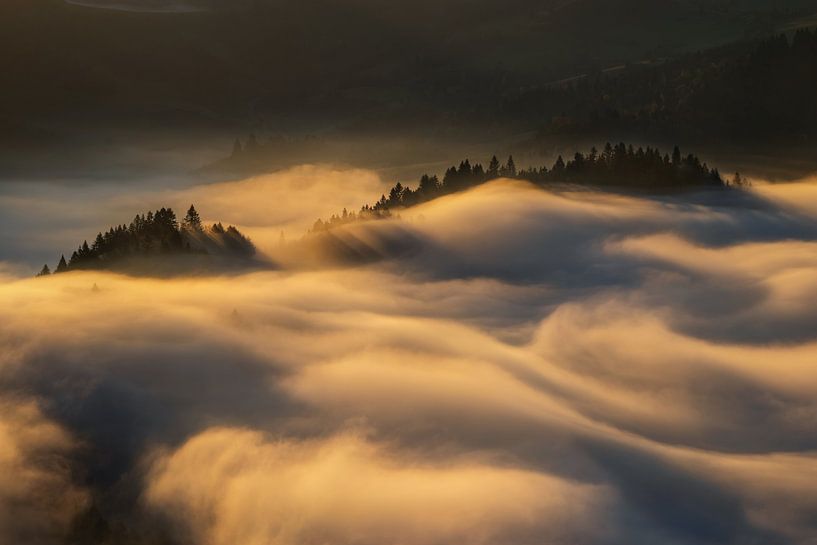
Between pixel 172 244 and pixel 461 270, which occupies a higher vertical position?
pixel 172 244

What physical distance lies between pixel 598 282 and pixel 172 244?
80.0 m

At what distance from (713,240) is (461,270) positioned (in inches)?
2157

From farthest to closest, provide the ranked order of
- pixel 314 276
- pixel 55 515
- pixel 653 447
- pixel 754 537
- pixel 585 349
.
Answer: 1. pixel 314 276
2. pixel 585 349
3. pixel 653 447
4. pixel 55 515
5. pixel 754 537

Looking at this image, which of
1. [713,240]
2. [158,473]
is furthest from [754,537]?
[713,240]

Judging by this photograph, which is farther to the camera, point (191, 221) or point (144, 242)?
point (191, 221)

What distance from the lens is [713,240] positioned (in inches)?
7844

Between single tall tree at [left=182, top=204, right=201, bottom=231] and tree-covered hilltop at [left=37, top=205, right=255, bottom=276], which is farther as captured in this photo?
single tall tree at [left=182, top=204, right=201, bottom=231]

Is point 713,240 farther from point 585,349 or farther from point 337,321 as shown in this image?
point 337,321

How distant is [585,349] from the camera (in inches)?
5379

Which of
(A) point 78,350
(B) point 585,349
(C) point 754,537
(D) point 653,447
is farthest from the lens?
(B) point 585,349

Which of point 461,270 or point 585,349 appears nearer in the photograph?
point 585,349

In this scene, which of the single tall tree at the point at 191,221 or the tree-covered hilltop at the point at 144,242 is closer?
the tree-covered hilltop at the point at 144,242

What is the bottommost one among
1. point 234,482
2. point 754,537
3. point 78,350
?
point 754,537

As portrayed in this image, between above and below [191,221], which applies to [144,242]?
below
